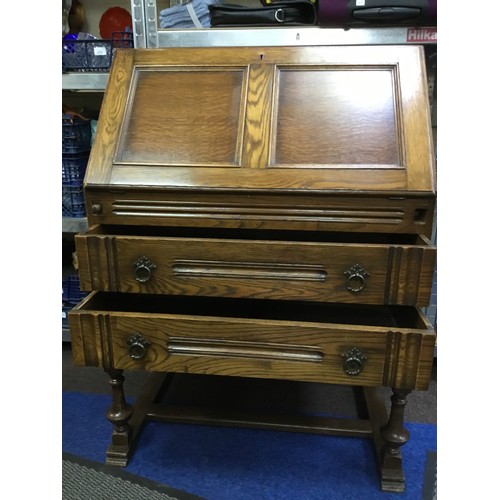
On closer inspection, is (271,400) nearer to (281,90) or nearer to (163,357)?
(163,357)

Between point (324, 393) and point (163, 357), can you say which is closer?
point (163, 357)

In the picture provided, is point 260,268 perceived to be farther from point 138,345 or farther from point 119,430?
point 119,430

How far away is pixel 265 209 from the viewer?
0.97m

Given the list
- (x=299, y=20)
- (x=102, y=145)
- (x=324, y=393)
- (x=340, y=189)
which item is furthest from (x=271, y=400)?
(x=299, y=20)

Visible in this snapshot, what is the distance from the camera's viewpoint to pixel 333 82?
104 centimetres

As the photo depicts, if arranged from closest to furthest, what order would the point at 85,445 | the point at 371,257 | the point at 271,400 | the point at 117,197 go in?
the point at 371,257 → the point at 117,197 → the point at 85,445 → the point at 271,400

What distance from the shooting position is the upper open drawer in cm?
96

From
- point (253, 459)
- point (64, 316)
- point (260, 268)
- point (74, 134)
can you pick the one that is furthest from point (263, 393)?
point (74, 134)

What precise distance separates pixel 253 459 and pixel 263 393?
0.30 m

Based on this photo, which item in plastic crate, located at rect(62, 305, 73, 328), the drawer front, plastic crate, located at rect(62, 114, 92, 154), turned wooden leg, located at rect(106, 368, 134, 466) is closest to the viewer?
the drawer front

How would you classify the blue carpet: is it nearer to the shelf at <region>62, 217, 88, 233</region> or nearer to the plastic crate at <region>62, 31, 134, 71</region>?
the shelf at <region>62, 217, 88, 233</region>

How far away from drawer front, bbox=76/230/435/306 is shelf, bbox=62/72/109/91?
0.66m

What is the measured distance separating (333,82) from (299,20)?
340 millimetres

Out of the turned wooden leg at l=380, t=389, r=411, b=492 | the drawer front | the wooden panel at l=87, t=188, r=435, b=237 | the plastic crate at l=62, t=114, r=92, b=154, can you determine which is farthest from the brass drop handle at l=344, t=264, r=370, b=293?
the plastic crate at l=62, t=114, r=92, b=154
